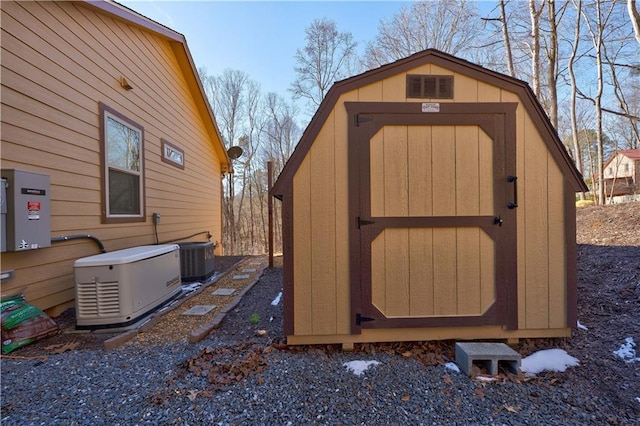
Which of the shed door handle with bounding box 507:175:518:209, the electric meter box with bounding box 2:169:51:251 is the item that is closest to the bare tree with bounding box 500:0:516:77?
the shed door handle with bounding box 507:175:518:209

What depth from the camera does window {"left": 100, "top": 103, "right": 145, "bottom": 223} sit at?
3932mm

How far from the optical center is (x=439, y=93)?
2.59 m

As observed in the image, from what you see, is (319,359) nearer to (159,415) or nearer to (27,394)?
(159,415)

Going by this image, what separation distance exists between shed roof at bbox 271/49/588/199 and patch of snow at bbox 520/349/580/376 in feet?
5.08

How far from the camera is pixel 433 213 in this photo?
101 inches

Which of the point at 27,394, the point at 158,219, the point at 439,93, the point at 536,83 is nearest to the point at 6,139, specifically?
the point at 27,394

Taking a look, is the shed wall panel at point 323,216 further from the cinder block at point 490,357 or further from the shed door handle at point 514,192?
the shed door handle at point 514,192

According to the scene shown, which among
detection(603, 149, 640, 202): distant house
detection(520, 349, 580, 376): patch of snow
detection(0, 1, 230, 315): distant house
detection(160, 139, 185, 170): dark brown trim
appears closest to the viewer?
detection(520, 349, 580, 376): patch of snow

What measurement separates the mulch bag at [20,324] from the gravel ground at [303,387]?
0.84ft

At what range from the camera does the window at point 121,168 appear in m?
3.93

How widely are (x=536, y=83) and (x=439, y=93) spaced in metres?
10.6

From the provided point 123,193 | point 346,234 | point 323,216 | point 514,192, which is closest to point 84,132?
point 123,193

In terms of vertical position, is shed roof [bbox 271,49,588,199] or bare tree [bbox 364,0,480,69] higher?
bare tree [bbox 364,0,480,69]

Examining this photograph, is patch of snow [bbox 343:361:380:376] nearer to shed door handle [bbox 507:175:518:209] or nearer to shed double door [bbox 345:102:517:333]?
shed double door [bbox 345:102:517:333]
